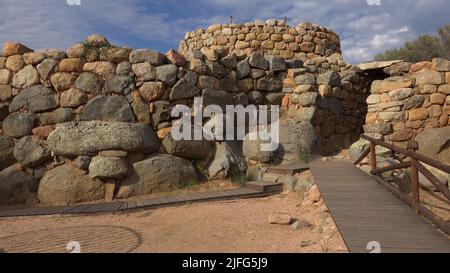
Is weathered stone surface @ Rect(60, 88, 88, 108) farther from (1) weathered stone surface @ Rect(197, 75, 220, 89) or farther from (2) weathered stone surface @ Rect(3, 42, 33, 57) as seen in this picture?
(1) weathered stone surface @ Rect(197, 75, 220, 89)

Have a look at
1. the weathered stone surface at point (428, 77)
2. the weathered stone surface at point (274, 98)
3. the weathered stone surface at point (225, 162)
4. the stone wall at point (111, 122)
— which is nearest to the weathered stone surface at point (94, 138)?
the stone wall at point (111, 122)

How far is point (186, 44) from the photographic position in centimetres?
1303

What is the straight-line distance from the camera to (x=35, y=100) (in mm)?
6766

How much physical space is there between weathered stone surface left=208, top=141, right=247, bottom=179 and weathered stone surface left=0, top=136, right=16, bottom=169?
361cm

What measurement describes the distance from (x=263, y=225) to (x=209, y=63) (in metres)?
4.29

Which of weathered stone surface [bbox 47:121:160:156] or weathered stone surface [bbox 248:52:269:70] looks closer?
weathered stone surface [bbox 47:121:160:156]

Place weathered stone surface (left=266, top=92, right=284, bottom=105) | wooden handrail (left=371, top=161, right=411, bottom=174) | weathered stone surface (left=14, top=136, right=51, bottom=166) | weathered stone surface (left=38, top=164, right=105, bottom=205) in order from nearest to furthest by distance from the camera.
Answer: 1. wooden handrail (left=371, top=161, right=411, bottom=174)
2. weathered stone surface (left=38, top=164, right=105, bottom=205)
3. weathered stone surface (left=14, top=136, right=51, bottom=166)
4. weathered stone surface (left=266, top=92, right=284, bottom=105)

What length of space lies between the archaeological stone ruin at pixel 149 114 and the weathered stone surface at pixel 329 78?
3cm

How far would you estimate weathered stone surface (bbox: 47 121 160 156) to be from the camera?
249 inches

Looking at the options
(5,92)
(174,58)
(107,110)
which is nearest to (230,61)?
(174,58)

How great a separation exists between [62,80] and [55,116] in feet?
2.29

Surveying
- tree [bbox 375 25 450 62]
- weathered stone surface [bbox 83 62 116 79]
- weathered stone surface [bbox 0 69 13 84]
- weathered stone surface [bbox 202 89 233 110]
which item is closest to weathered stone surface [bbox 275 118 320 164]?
weathered stone surface [bbox 202 89 233 110]

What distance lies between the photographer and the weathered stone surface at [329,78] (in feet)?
29.1

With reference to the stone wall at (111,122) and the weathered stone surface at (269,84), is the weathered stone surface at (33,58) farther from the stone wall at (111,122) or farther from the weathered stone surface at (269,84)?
the weathered stone surface at (269,84)
